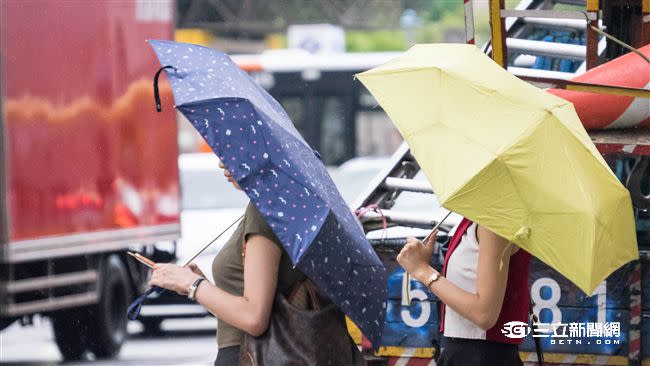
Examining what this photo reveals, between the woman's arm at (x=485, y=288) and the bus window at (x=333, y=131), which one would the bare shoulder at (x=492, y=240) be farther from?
the bus window at (x=333, y=131)

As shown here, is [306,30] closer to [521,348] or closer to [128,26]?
[128,26]

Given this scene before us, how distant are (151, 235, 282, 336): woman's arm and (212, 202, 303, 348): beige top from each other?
0.03m

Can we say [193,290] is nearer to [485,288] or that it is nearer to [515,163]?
[485,288]

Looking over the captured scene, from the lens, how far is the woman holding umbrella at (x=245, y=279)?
11.8ft

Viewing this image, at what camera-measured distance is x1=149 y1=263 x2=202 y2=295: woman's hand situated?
3.66m

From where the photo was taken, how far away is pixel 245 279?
11.9 ft

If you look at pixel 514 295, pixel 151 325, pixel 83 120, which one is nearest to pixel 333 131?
pixel 151 325

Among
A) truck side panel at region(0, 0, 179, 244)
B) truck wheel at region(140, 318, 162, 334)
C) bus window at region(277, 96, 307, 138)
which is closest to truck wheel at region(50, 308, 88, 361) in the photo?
truck side panel at region(0, 0, 179, 244)

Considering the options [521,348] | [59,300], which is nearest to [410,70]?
[521,348]

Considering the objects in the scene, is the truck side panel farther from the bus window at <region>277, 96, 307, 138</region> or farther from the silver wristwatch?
the bus window at <region>277, 96, 307, 138</region>

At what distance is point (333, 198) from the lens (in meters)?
3.78

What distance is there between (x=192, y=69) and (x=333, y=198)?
1.78ft

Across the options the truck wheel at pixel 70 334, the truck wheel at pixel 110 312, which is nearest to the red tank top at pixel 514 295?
the truck wheel at pixel 110 312

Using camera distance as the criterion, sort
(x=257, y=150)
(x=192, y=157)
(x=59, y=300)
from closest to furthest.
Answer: (x=257, y=150) → (x=59, y=300) → (x=192, y=157)
